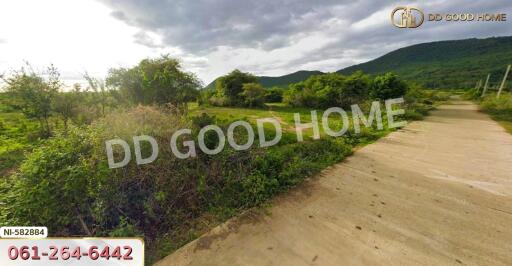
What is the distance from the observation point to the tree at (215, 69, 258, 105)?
2258 cm

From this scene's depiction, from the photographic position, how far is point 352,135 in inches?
310

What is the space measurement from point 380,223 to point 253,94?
1874 centimetres

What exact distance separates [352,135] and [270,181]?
5.33 metres

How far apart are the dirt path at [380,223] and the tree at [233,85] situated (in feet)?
60.8

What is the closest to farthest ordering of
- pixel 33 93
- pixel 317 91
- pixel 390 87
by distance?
pixel 33 93
pixel 390 87
pixel 317 91

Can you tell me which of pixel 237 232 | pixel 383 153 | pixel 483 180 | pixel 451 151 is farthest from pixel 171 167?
pixel 451 151

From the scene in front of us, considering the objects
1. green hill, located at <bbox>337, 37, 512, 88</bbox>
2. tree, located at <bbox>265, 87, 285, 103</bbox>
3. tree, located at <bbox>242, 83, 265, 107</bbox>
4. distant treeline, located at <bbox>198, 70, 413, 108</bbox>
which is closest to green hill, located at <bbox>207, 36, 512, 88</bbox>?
green hill, located at <bbox>337, 37, 512, 88</bbox>

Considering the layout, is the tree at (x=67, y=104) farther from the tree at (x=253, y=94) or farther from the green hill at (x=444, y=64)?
the green hill at (x=444, y=64)

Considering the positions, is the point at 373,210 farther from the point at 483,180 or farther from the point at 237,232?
the point at 483,180

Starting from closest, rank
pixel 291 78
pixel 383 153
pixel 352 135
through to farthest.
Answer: pixel 383 153 < pixel 352 135 < pixel 291 78

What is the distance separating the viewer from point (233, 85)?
22.7 metres

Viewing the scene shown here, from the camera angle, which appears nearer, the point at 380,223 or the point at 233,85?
the point at 380,223

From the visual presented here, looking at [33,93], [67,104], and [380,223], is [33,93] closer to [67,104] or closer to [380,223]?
[67,104]

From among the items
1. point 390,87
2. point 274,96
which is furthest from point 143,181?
point 274,96
